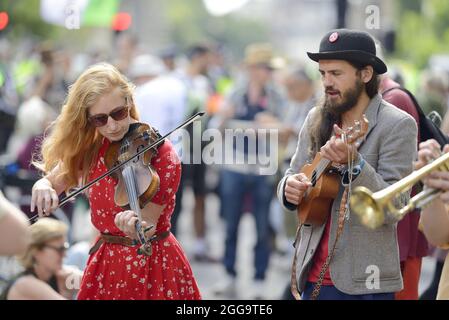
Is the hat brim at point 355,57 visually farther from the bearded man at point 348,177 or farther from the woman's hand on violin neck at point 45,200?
the woman's hand on violin neck at point 45,200

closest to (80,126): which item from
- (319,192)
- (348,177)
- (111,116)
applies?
(111,116)

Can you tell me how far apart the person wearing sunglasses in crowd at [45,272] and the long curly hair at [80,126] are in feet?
3.28

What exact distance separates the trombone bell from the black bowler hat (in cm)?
132

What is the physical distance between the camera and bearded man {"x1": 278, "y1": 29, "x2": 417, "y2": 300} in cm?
484

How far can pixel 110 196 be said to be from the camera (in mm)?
4887

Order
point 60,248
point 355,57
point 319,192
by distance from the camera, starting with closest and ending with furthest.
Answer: point 319,192
point 355,57
point 60,248

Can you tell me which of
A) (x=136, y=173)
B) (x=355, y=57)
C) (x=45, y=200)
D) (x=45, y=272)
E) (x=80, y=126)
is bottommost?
(x=45, y=272)

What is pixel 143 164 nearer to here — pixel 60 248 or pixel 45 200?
pixel 45 200

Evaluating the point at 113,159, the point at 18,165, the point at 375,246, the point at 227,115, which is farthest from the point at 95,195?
the point at 227,115

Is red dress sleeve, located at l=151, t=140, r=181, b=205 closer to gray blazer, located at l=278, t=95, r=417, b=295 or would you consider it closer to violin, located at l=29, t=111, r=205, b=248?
violin, located at l=29, t=111, r=205, b=248

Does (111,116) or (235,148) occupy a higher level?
(235,148)

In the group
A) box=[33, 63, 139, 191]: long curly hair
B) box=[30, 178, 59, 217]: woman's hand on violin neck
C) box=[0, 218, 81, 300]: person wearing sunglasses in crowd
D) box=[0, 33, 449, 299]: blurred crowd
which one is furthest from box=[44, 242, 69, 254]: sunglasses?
box=[0, 33, 449, 299]: blurred crowd

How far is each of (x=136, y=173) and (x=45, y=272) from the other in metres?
1.61
